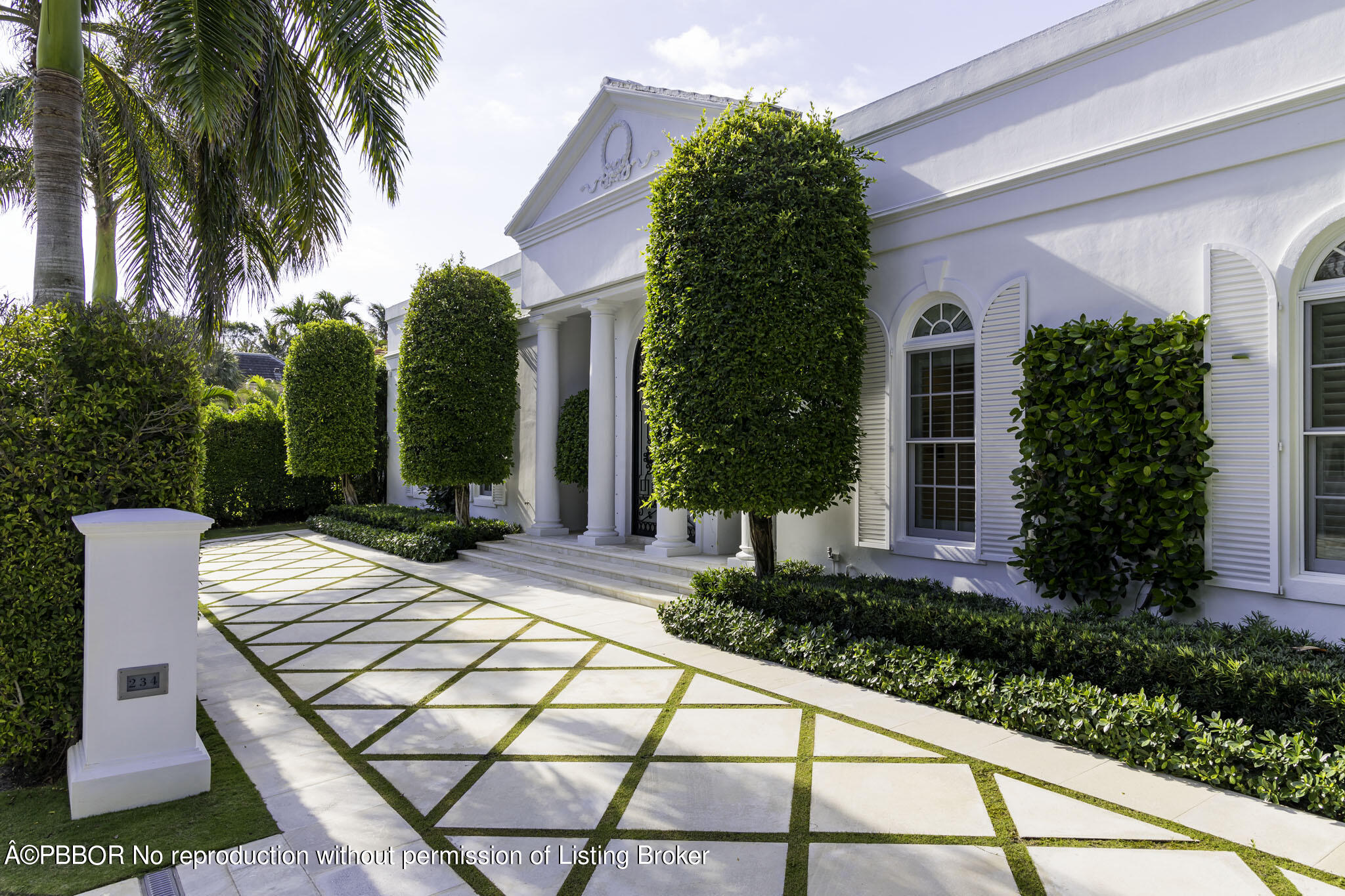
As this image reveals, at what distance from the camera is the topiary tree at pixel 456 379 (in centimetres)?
1289

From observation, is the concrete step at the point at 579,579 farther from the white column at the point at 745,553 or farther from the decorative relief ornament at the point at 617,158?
the decorative relief ornament at the point at 617,158

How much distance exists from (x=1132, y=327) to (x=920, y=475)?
2360 mm

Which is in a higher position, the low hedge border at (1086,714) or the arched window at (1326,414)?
the arched window at (1326,414)

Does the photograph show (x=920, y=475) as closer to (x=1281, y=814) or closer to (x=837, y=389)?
(x=837, y=389)

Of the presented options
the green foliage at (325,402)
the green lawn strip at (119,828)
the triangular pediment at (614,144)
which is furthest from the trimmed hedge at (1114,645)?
the green foliage at (325,402)

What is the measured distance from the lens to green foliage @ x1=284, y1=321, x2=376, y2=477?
1683 cm

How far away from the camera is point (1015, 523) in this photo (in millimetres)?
6375

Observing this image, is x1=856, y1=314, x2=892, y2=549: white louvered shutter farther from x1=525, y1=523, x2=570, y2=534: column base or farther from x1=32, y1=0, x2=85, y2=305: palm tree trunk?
x1=525, y1=523, x2=570, y2=534: column base

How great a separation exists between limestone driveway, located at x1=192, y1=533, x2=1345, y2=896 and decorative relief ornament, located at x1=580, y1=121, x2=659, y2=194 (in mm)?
6926

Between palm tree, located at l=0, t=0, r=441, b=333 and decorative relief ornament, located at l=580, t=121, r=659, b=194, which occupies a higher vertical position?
decorative relief ornament, located at l=580, t=121, r=659, b=194

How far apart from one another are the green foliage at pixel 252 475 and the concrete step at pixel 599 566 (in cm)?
867

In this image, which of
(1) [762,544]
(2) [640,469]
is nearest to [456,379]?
(2) [640,469]

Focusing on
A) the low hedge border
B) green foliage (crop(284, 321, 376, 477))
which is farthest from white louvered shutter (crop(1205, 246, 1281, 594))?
green foliage (crop(284, 321, 376, 477))

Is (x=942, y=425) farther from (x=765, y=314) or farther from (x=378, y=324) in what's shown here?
(x=378, y=324)
